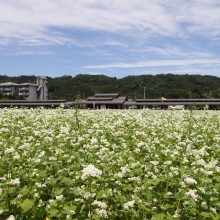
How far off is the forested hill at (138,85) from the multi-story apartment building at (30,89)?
3.91 m

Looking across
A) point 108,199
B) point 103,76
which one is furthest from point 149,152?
point 103,76

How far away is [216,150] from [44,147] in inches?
163

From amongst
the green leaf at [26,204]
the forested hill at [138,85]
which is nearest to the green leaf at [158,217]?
the green leaf at [26,204]

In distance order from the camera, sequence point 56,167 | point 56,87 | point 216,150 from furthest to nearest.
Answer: point 56,87 → point 216,150 → point 56,167

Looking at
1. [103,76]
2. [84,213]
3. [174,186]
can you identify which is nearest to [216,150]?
[174,186]

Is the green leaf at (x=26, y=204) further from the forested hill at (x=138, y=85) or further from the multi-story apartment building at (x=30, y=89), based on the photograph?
the multi-story apartment building at (x=30, y=89)

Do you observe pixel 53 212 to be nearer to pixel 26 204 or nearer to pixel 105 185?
pixel 26 204

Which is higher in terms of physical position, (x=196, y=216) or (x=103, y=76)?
(x=103, y=76)

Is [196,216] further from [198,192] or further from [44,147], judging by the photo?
Result: [44,147]

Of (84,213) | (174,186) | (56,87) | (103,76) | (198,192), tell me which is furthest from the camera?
(103,76)

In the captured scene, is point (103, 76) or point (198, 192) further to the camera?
point (103, 76)

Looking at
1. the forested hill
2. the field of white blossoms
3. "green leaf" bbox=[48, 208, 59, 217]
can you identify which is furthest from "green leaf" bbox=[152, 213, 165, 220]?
the forested hill

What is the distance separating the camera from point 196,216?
198 inches

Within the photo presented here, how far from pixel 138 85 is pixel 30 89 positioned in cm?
4915
